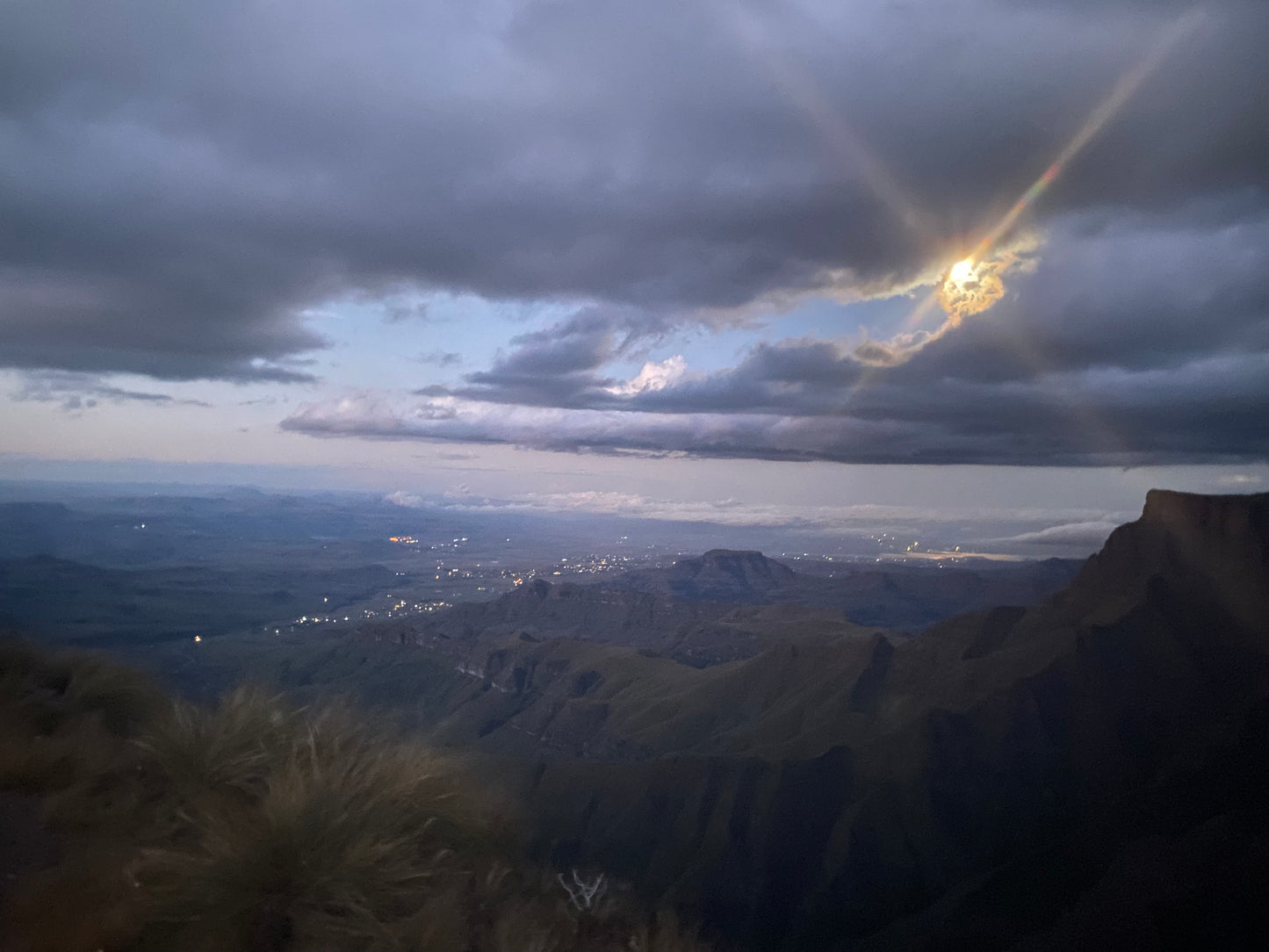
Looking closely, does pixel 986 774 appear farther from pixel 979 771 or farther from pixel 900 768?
pixel 900 768

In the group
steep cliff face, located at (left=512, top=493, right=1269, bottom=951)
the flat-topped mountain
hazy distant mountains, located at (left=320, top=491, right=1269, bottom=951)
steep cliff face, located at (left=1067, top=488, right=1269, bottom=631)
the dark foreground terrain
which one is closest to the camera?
the dark foreground terrain

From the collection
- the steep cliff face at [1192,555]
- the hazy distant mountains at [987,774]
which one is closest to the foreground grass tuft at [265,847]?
the hazy distant mountains at [987,774]

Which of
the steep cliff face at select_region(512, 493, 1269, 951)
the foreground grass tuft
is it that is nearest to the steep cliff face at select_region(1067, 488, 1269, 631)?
the steep cliff face at select_region(512, 493, 1269, 951)

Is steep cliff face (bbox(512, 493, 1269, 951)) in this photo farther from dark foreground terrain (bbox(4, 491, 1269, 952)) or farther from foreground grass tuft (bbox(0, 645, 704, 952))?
foreground grass tuft (bbox(0, 645, 704, 952))

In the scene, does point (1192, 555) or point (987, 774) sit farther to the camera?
point (1192, 555)

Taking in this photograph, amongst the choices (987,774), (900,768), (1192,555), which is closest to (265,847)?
(900,768)

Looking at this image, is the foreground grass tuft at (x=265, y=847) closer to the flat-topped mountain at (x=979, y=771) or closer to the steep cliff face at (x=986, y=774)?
the flat-topped mountain at (x=979, y=771)

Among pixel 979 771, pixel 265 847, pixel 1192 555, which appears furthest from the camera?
pixel 1192 555
